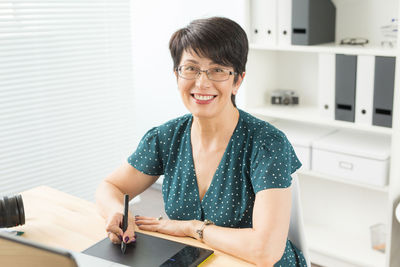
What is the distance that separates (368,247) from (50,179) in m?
1.94

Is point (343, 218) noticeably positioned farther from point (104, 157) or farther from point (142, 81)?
point (142, 81)

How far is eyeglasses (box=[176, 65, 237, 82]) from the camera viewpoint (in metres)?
1.54

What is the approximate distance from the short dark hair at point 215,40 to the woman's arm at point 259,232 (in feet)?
1.43

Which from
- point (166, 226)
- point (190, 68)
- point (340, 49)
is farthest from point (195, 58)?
point (340, 49)

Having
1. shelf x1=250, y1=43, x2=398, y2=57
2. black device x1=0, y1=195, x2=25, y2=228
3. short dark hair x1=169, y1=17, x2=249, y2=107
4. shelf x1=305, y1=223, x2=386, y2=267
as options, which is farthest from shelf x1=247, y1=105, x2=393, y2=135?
black device x1=0, y1=195, x2=25, y2=228

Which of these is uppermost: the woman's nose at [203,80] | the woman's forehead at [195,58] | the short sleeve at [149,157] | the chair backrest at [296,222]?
the woman's forehead at [195,58]

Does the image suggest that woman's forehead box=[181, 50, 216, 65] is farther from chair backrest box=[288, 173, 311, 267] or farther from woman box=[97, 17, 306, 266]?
chair backrest box=[288, 173, 311, 267]

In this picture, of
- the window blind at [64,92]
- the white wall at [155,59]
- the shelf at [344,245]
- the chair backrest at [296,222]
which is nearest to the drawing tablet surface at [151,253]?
the chair backrest at [296,222]

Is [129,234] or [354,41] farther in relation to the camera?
[354,41]

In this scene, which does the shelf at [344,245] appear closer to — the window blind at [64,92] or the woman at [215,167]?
the woman at [215,167]

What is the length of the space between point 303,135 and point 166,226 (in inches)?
55.7

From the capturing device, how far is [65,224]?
1510mm

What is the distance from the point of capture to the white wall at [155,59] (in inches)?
142

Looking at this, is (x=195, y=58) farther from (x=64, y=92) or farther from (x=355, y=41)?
(x=64, y=92)
